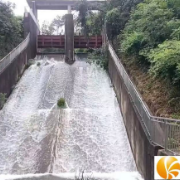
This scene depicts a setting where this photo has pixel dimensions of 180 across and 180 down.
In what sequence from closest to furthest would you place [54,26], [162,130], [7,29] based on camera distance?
[162,130]
[7,29]
[54,26]

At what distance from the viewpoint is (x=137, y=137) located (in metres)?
12.3

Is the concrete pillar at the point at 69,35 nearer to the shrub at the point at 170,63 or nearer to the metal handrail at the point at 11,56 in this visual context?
the metal handrail at the point at 11,56

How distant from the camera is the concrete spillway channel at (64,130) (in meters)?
12.3

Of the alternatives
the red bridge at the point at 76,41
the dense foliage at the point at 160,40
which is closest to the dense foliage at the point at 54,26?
the red bridge at the point at 76,41

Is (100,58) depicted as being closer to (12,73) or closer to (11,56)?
(11,56)

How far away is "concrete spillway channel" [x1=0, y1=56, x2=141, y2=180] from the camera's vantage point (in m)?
12.3

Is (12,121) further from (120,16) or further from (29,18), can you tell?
(29,18)

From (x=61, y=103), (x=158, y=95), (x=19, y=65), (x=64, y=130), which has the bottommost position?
(x=64, y=130)

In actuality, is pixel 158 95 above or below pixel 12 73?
below

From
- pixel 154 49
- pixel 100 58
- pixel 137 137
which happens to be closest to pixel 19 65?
pixel 100 58

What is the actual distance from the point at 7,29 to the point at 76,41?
7.59 metres

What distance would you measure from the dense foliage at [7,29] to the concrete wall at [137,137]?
1025 cm

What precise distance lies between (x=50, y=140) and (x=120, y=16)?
1401 cm

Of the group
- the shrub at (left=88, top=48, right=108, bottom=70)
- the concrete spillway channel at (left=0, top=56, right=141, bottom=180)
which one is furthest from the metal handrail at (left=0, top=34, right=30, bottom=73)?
the shrub at (left=88, top=48, right=108, bottom=70)
